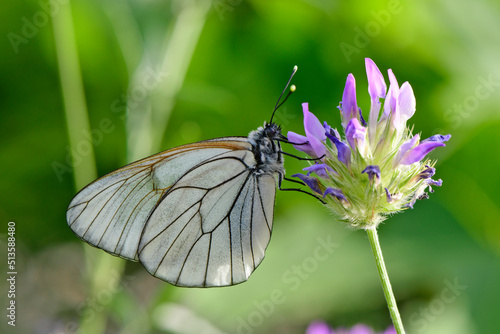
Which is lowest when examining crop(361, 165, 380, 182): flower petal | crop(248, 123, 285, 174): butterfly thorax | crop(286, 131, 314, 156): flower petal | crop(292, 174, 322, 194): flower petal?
crop(248, 123, 285, 174): butterfly thorax

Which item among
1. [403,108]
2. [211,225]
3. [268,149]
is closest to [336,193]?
[403,108]

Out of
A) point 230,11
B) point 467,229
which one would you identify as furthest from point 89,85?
point 467,229

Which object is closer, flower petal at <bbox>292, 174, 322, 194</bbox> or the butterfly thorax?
flower petal at <bbox>292, 174, 322, 194</bbox>

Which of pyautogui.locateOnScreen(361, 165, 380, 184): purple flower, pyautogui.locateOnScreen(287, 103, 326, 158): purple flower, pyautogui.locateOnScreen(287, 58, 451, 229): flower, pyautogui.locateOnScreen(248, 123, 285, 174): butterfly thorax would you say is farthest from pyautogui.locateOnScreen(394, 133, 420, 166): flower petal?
pyautogui.locateOnScreen(248, 123, 285, 174): butterfly thorax

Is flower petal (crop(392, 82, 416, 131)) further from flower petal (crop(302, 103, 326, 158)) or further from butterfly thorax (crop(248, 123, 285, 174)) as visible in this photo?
butterfly thorax (crop(248, 123, 285, 174))

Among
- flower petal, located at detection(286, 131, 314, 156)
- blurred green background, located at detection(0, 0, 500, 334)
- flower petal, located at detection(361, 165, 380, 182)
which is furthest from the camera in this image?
blurred green background, located at detection(0, 0, 500, 334)

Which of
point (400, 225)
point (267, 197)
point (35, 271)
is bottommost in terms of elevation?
point (35, 271)

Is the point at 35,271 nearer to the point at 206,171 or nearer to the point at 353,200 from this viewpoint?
the point at 206,171
